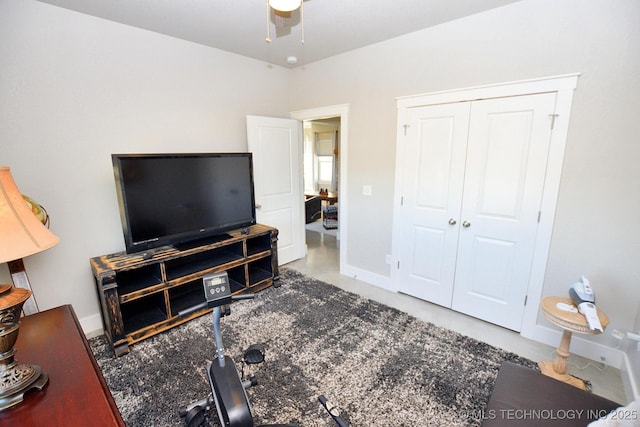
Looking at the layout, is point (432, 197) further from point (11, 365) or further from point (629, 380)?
point (11, 365)

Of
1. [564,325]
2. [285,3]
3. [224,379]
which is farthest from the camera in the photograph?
[564,325]

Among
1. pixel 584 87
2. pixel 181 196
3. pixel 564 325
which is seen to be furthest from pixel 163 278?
pixel 584 87

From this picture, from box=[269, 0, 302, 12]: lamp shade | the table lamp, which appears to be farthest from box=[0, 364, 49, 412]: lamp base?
box=[269, 0, 302, 12]: lamp shade

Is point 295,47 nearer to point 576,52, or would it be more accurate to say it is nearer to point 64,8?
point 64,8

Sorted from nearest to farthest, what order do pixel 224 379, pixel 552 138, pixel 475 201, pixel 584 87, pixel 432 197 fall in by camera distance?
pixel 224 379, pixel 584 87, pixel 552 138, pixel 475 201, pixel 432 197

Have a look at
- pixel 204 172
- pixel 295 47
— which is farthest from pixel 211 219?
pixel 295 47


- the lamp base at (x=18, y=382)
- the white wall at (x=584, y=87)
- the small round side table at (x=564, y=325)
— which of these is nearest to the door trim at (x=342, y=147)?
the white wall at (x=584, y=87)

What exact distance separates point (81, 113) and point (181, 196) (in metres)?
1.01

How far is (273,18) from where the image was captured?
2387 mm

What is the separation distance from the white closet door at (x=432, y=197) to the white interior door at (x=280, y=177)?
5.21 ft

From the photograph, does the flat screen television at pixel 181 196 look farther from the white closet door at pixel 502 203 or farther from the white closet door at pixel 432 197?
the white closet door at pixel 502 203

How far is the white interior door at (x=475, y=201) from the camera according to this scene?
2334 mm

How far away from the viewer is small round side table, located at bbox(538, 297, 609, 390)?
5.84ft

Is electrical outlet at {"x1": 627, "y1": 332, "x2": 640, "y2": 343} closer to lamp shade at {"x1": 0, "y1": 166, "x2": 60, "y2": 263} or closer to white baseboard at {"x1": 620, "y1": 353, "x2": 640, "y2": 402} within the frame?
white baseboard at {"x1": 620, "y1": 353, "x2": 640, "y2": 402}
